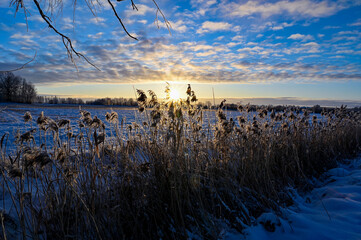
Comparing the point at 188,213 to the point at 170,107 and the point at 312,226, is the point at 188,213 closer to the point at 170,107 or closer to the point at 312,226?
the point at 170,107

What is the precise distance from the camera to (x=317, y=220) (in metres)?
3.09

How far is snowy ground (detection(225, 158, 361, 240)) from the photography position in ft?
8.87

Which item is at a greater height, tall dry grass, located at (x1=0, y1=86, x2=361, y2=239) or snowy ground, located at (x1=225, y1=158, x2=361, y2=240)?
tall dry grass, located at (x1=0, y1=86, x2=361, y2=239)

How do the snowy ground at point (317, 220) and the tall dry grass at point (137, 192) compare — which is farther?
the snowy ground at point (317, 220)

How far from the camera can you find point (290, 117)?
642 centimetres

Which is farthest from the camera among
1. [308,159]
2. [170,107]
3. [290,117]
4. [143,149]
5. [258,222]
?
[290,117]

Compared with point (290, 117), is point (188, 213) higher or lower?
lower

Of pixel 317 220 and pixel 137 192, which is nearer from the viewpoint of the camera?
pixel 137 192

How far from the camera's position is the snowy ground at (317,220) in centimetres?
270

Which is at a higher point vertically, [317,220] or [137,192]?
[137,192]

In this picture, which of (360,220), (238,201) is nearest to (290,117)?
(360,220)

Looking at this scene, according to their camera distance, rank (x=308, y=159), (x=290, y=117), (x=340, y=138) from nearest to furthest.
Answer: (x=308, y=159), (x=290, y=117), (x=340, y=138)

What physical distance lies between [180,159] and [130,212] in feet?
3.19

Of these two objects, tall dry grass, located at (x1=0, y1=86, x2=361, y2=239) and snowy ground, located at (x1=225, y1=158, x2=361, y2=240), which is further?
snowy ground, located at (x1=225, y1=158, x2=361, y2=240)
